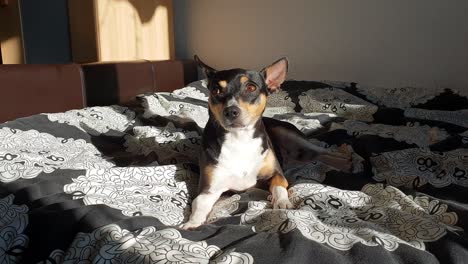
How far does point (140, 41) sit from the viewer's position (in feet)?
10.3

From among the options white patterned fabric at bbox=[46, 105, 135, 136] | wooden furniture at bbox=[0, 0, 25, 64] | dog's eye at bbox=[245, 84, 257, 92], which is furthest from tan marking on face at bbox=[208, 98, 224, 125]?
wooden furniture at bbox=[0, 0, 25, 64]

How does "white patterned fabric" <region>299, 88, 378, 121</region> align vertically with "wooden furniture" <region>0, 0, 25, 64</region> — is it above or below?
below

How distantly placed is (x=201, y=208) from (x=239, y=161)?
0.86ft

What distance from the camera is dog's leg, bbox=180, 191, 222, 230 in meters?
1.05

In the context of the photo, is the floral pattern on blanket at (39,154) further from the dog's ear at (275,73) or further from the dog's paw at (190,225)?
the dog's ear at (275,73)

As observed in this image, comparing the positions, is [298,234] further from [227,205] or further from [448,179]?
[448,179]

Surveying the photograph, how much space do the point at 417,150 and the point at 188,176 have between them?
35.3 inches

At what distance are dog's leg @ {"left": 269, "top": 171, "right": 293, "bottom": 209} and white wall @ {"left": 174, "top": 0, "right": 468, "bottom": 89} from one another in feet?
5.74

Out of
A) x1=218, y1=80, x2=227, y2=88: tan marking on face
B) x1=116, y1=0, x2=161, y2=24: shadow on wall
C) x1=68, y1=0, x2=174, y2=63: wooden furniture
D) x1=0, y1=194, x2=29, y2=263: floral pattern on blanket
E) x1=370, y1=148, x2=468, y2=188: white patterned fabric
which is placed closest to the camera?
x1=0, y1=194, x2=29, y2=263: floral pattern on blanket

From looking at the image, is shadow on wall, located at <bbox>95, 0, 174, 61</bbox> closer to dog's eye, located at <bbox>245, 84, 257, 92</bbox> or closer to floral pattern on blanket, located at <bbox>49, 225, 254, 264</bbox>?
dog's eye, located at <bbox>245, 84, 257, 92</bbox>

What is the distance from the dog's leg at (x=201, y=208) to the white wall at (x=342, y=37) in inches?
76.1

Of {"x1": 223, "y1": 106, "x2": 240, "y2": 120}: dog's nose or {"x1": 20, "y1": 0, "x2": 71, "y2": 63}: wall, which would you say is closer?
{"x1": 223, "y1": 106, "x2": 240, "y2": 120}: dog's nose

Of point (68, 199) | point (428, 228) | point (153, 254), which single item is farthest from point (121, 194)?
point (428, 228)

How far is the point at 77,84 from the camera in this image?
2225mm
